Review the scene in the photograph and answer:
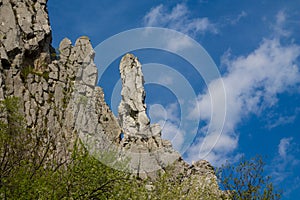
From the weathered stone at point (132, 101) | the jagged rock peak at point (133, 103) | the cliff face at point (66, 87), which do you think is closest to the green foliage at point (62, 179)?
the cliff face at point (66, 87)

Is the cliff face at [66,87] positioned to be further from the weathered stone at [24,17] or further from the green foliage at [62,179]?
the green foliage at [62,179]

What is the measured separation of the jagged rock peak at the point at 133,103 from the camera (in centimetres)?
8044

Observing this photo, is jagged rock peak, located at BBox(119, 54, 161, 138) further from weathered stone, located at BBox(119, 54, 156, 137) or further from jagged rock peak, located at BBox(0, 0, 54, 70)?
jagged rock peak, located at BBox(0, 0, 54, 70)

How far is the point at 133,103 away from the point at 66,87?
25837mm

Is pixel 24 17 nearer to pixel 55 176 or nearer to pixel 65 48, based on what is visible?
pixel 65 48

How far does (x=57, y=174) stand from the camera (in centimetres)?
2200

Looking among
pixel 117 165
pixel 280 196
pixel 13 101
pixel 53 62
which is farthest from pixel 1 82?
pixel 280 196

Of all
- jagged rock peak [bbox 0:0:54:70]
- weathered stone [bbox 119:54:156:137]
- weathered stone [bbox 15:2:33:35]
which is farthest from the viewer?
weathered stone [bbox 119:54:156:137]

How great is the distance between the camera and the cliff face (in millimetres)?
54344

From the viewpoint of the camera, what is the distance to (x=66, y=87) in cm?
6003

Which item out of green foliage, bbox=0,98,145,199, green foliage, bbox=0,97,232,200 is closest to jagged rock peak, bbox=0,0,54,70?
green foliage, bbox=0,97,232,200

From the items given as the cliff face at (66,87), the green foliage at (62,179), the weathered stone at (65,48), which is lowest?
the green foliage at (62,179)

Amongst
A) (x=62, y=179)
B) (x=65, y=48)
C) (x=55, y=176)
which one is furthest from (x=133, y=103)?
(x=55, y=176)

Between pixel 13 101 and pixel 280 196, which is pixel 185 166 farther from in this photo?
pixel 13 101
